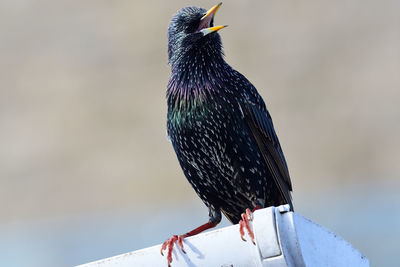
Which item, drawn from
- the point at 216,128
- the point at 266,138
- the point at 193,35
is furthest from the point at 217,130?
the point at 193,35

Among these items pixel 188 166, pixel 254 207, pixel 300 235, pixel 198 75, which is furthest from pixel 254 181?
pixel 300 235

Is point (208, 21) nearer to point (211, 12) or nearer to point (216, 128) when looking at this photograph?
point (211, 12)

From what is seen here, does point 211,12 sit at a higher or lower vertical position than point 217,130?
higher

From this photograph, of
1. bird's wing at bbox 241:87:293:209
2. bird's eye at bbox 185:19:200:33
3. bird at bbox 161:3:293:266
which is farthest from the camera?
bird's eye at bbox 185:19:200:33

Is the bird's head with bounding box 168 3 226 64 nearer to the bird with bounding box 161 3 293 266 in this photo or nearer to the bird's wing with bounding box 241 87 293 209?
the bird with bounding box 161 3 293 266

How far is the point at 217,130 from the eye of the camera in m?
3.23

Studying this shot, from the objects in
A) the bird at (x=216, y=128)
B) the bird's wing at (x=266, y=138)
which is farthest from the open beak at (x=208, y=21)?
the bird's wing at (x=266, y=138)

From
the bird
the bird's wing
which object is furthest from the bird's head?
the bird's wing

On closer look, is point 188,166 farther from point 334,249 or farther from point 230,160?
point 334,249

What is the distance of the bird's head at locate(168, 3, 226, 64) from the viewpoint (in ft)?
11.5

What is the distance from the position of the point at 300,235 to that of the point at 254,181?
136 cm

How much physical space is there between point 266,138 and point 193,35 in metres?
0.72

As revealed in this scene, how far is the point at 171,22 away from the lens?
12.0 ft

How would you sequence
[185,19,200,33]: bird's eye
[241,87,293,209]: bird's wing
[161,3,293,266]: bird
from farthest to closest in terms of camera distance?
1. [185,19,200,33]: bird's eye
2. [241,87,293,209]: bird's wing
3. [161,3,293,266]: bird
